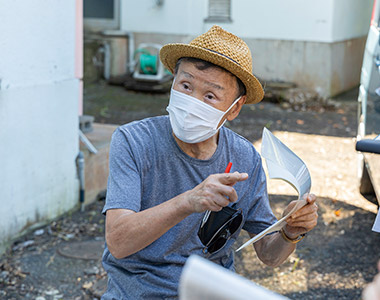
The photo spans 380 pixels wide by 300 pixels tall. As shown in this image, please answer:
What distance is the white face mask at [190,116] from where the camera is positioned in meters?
2.22

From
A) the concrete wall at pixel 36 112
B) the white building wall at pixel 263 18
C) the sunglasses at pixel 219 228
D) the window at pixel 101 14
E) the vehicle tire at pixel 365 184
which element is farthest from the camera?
the window at pixel 101 14

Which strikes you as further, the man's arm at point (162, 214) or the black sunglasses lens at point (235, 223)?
the black sunglasses lens at point (235, 223)

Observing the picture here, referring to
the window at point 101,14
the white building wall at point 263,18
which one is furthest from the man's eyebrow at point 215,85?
the window at point 101,14

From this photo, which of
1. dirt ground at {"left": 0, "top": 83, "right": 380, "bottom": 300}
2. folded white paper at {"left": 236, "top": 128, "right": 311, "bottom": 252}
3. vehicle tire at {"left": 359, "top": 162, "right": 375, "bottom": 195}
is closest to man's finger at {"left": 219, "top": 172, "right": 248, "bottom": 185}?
folded white paper at {"left": 236, "top": 128, "right": 311, "bottom": 252}

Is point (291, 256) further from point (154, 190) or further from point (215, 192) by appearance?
point (215, 192)

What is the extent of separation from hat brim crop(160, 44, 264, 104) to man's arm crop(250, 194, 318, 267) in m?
0.53

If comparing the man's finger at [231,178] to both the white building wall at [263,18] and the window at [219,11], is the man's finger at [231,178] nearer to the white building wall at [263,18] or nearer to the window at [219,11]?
the white building wall at [263,18]

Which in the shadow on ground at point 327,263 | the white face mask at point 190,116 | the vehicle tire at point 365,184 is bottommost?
the shadow on ground at point 327,263

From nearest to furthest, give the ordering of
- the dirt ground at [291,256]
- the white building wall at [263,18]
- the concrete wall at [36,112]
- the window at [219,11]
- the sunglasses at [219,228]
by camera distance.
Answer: the sunglasses at [219,228]
the dirt ground at [291,256]
the concrete wall at [36,112]
the white building wall at [263,18]
the window at [219,11]

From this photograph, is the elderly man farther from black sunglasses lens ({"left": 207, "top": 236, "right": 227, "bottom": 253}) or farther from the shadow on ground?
the shadow on ground

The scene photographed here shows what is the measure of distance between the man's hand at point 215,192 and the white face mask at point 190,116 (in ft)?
1.55

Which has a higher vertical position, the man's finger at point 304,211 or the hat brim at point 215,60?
the hat brim at point 215,60

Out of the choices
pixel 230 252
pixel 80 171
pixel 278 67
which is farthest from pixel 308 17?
pixel 230 252

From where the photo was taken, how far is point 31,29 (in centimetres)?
418
